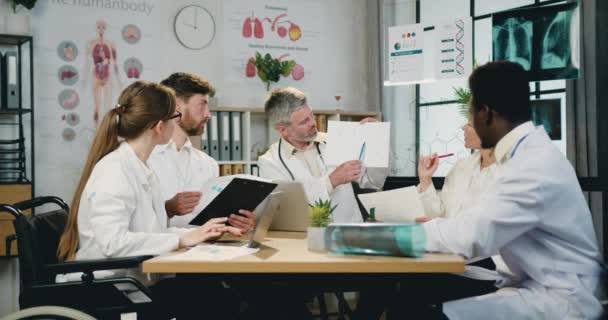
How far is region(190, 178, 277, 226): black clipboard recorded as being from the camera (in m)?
2.06

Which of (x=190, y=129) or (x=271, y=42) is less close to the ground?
(x=271, y=42)

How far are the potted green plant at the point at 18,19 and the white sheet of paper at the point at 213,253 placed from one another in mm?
3159

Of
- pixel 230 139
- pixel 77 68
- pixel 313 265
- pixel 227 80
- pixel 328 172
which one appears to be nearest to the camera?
pixel 313 265

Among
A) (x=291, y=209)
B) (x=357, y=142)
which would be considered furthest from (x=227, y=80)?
(x=291, y=209)

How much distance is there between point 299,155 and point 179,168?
67 centimetres

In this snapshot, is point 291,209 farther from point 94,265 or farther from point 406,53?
point 406,53

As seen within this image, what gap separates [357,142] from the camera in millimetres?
2975

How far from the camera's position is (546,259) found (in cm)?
173

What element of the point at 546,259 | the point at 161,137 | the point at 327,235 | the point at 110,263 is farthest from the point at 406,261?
the point at 161,137

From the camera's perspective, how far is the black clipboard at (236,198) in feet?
6.75

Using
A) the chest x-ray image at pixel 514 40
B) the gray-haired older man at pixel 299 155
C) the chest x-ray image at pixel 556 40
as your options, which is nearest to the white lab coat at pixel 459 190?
the gray-haired older man at pixel 299 155

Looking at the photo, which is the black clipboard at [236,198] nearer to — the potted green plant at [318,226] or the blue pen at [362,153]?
the potted green plant at [318,226]

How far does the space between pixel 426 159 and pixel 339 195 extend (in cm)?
68

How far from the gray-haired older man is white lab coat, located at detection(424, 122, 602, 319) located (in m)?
1.60
